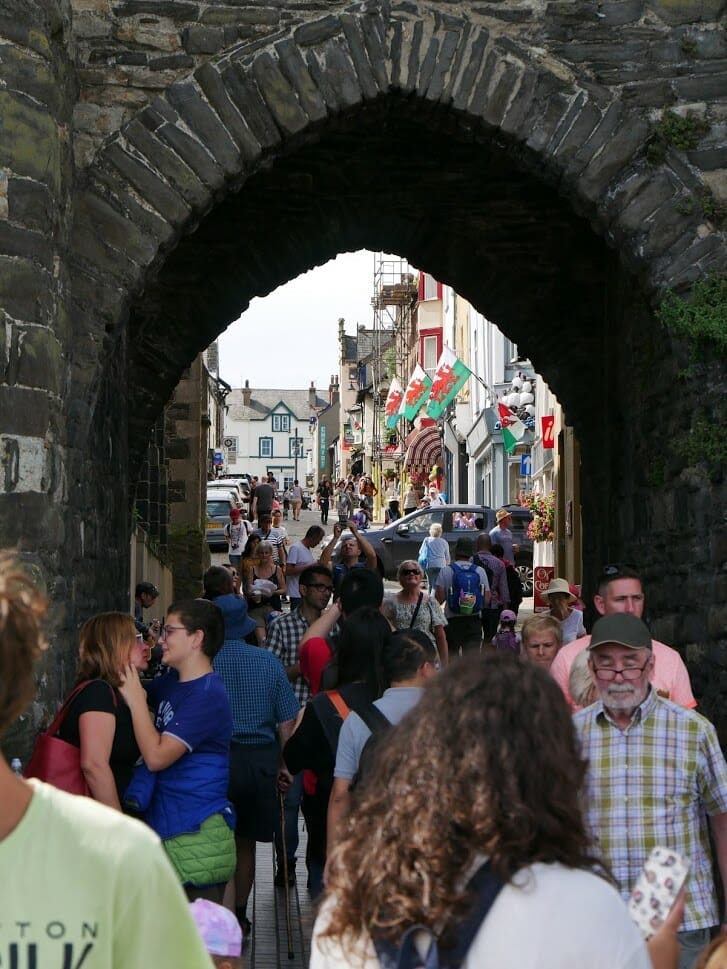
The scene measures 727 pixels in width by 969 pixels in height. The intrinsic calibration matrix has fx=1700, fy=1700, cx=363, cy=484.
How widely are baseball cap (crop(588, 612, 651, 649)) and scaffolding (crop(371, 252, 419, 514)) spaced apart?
50701 mm

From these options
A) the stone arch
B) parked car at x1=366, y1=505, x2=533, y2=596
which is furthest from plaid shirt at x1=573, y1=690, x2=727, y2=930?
parked car at x1=366, y1=505, x2=533, y2=596

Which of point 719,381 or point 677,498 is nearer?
point 719,381

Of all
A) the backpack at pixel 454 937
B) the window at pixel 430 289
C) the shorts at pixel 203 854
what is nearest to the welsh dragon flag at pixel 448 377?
the window at pixel 430 289

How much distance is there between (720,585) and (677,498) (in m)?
0.95

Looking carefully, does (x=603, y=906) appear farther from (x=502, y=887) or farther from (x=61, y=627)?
(x=61, y=627)

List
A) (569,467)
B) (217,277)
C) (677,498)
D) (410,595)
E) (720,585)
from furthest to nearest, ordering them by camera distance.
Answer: (569,467), (217,277), (410,595), (677,498), (720,585)

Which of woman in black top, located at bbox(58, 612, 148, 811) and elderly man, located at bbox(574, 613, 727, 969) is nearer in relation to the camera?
elderly man, located at bbox(574, 613, 727, 969)

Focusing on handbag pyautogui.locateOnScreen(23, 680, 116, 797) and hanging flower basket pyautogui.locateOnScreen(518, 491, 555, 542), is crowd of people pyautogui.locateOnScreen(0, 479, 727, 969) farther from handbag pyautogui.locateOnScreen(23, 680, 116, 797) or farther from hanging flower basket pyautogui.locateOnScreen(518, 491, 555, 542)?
hanging flower basket pyautogui.locateOnScreen(518, 491, 555, 542)

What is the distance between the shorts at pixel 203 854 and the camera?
517cm

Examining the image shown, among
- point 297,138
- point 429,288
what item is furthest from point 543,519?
point 429,288

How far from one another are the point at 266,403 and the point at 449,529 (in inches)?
3788

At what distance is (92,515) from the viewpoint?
9.68 meters

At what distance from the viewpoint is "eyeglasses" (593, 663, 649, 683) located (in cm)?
437

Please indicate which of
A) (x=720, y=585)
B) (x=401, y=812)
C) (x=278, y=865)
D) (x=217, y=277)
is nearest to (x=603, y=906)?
(x=401, y=812)
